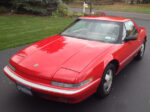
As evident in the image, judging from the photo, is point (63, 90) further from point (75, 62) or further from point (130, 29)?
point (130, 29)

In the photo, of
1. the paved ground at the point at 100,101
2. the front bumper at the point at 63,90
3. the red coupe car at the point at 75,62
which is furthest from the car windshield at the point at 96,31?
the front bumper at the point at 63,90

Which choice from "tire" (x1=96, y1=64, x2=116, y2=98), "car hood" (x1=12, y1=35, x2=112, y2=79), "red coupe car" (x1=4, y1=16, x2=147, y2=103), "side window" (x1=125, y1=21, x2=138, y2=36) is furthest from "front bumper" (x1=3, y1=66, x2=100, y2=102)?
"side window" (x1=125, y1=21, x2=138, y2=36)

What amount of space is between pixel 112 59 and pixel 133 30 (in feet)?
5.86

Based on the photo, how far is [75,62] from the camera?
2.61 metres

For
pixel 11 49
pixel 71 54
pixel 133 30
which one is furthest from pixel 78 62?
pixel 11 49

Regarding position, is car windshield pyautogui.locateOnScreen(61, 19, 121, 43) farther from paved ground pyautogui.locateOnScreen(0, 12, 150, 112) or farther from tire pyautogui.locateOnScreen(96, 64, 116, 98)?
paved ground pyautogui.locateOnScreen(0, 12, 150, 112)

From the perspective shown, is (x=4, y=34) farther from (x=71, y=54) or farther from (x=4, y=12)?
(x=4, y=12)

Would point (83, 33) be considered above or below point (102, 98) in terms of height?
above

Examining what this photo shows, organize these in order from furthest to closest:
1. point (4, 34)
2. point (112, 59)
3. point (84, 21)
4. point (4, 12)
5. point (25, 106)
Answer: point (4, 12), point (4, 34), point (84, 21), point (112, 59), point (25, 106)

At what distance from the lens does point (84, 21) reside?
4051 mm

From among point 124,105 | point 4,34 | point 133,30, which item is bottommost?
point 124,105

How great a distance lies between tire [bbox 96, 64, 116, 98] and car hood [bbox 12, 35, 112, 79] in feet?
1.22

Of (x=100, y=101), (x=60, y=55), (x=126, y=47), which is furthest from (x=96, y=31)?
(x=100, y=101)

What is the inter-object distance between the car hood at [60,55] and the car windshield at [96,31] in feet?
0.75
